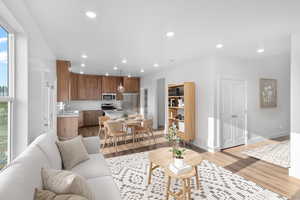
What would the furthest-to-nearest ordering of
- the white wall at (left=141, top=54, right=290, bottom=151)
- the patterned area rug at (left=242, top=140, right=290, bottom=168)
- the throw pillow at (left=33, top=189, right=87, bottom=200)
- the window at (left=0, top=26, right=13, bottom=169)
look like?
the white wall at (left=141, top=54, right=290, bottom=151), the patterned area rug at (left=242, top=140, right=290, bottom=168), the window at (left=0, top=26, right=13, bottom=169), the throw pillow at (left=33, top=189, right=87, bottom=200)

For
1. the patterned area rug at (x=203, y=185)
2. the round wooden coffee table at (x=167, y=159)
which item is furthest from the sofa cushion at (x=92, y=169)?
the round wooden coffee table at (x=167, y=159)

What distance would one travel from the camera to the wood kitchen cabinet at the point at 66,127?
13.9 feet

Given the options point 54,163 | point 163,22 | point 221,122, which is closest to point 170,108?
point 221,122

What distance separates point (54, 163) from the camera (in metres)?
1.60

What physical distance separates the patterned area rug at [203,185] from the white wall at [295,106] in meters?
0.89

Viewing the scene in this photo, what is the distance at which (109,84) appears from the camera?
288 inches

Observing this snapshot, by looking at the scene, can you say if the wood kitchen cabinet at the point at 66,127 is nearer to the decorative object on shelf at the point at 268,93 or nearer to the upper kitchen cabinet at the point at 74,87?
the upper kitchen cabinet at the point at 74,87

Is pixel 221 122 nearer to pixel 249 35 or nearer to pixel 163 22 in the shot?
pixel 249 35

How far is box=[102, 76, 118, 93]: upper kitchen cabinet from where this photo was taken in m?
7.24

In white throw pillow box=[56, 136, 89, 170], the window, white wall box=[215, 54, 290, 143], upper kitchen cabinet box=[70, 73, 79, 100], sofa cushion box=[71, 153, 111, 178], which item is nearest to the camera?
the window

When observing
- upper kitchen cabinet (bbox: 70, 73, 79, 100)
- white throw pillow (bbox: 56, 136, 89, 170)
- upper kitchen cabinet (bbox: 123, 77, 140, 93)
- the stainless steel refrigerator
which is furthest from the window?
the stainless steel refrigerator

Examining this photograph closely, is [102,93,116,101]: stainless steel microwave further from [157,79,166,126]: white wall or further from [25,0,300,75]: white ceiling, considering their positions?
[25,0,300,75]: white ceiling

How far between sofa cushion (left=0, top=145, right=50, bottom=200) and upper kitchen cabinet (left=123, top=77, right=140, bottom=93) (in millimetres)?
6225

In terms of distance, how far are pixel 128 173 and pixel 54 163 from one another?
Result: 141 cm
